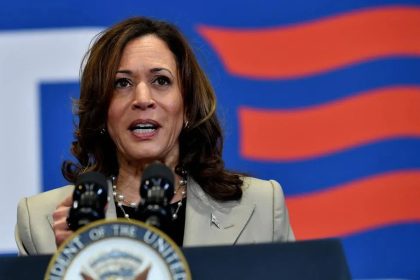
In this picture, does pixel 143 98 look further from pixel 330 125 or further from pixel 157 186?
pixel 330 125

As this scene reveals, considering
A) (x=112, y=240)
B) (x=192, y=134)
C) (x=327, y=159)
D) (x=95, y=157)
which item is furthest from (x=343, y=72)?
(x=112, y=240)

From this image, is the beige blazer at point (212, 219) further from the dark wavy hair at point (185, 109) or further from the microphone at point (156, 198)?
the microphone at point (156, 198)

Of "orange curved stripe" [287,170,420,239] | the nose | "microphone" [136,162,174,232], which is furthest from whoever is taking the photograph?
"orange curved stripe" [287,170,420,239]

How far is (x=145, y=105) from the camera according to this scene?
1550 mm

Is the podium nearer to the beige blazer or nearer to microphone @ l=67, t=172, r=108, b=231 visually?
microphone @ l=67, t=172, r=108, b=231

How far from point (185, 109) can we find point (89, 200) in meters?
0.63

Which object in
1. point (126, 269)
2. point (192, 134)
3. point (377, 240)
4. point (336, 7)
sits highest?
point (336, 7)

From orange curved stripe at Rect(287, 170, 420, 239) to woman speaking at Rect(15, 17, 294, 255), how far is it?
566mm

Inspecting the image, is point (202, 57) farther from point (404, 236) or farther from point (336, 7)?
point (404, 236)

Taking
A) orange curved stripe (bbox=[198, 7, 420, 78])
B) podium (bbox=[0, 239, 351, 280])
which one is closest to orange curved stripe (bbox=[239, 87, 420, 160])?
orange curved stripe (bbox=[198, 7, 420, 78])

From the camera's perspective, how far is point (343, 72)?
223 cm

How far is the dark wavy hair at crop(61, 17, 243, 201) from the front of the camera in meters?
1.62

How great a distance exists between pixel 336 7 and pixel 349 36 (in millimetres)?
86

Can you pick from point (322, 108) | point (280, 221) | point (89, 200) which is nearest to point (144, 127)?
point (280, 221)
